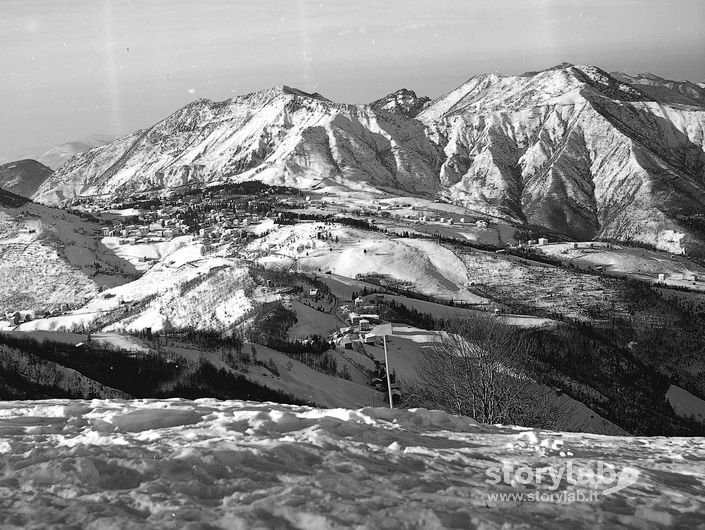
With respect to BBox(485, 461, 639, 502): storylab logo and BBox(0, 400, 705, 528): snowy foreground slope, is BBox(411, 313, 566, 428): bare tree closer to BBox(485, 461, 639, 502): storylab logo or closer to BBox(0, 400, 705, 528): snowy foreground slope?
BBox(0, 400, 705, 528): snowy foreground slope

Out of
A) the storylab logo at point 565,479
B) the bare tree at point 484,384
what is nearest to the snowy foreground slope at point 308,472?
the storylab logo at point 565,479

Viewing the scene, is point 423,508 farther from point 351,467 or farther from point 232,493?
point 232,493

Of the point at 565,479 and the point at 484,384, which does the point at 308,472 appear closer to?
the point at 565,479

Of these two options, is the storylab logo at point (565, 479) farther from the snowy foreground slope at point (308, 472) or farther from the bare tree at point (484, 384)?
the bare tree at point (484, 384)

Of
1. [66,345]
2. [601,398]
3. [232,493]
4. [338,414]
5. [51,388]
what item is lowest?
[601,398]

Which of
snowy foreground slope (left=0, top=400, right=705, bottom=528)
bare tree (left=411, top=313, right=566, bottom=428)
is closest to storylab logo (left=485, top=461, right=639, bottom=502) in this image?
snowy foreground slope (left=0, top=400, right=705, bottom=528)

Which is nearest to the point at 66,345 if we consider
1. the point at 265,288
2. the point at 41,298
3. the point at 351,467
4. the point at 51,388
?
the point at 51,388

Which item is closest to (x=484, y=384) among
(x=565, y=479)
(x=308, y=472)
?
(x=565, y=479)

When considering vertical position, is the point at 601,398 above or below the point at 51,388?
below
